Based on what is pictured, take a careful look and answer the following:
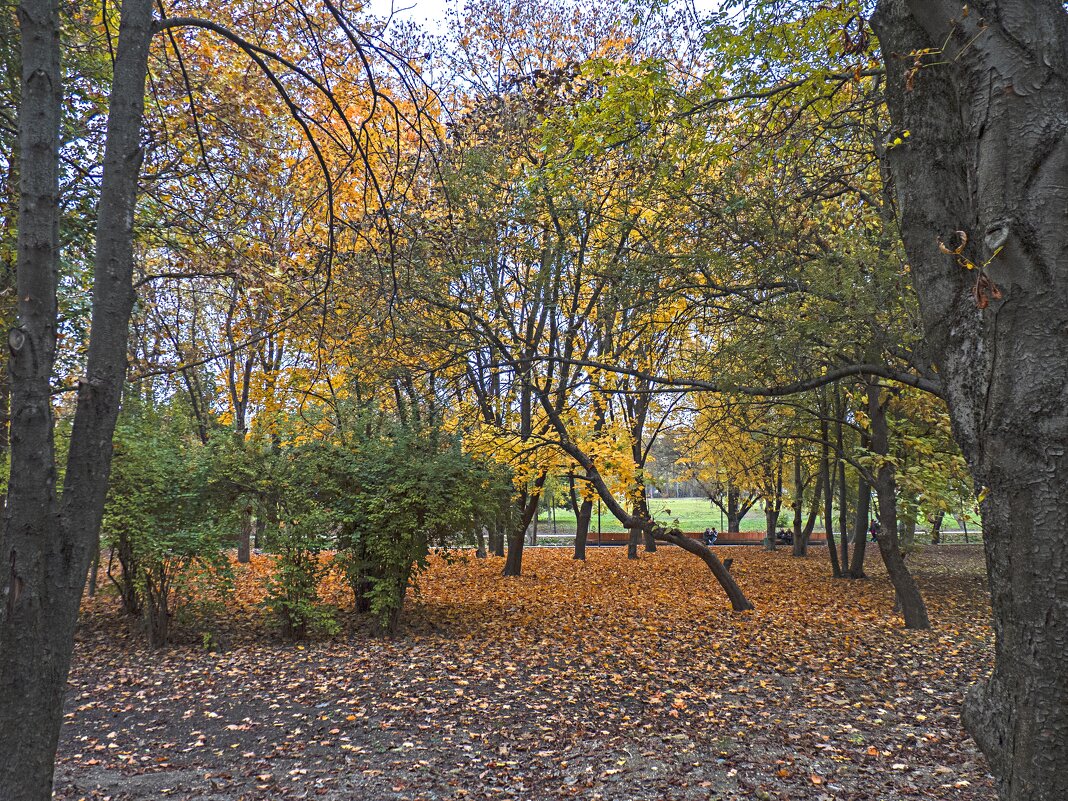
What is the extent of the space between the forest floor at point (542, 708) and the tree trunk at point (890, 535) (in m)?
0.37

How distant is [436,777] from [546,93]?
6.91 m

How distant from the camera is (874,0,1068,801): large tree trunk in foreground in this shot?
6.14 ft

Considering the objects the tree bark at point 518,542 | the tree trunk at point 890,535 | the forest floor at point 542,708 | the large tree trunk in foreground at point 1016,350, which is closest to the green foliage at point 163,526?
the forest floor at point 542,708

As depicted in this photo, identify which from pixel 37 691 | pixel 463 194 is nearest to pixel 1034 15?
pixel 37 691

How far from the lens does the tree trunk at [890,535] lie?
9.58m

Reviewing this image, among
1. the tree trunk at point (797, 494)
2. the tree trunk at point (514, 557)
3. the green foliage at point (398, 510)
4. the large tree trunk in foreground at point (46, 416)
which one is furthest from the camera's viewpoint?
the tree trunk at point (797, 494)

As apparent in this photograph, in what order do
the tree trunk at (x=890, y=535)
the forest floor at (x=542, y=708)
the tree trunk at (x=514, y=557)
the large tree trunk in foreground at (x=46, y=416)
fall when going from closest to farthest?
the large tree trunk in foreground at (x=46, y=416)
the forest floor at (x=542, y=708)
the tree trunk at (x=890, y=535)
the tree trunk at (x=514, y=557)

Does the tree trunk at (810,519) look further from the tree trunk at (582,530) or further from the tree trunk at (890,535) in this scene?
the tree trunk at (890,535)

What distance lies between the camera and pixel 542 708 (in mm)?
6250

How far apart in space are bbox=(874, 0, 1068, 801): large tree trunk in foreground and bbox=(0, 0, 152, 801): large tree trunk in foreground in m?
2.58

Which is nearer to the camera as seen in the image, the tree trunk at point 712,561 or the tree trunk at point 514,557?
the tree trunk at point 712,561

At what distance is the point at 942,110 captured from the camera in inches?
91.4

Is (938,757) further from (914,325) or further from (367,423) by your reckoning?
(367,423)

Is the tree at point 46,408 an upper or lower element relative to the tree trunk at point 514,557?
upper
